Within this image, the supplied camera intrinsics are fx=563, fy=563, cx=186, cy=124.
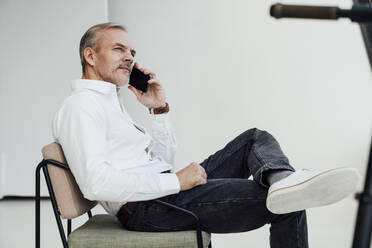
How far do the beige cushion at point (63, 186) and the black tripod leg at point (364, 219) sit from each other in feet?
3.36

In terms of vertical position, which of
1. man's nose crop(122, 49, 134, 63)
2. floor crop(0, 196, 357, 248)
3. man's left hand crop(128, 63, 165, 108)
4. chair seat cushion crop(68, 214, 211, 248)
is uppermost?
man's nose crop(122, 49, 134, 63)

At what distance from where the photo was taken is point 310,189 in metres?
1.46

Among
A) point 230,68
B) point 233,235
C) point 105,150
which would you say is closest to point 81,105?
point 105,150

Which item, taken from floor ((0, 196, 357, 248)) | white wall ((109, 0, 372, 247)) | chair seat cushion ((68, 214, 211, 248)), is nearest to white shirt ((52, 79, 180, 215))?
chair seat cushion ((68, 214, 211, 248))

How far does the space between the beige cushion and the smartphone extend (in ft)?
2.14

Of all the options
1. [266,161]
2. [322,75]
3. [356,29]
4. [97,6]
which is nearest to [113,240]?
[266,161]

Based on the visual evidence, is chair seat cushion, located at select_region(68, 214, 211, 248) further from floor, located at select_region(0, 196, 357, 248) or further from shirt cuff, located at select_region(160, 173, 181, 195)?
floor, located at select_region(0, 196, 357, 248)

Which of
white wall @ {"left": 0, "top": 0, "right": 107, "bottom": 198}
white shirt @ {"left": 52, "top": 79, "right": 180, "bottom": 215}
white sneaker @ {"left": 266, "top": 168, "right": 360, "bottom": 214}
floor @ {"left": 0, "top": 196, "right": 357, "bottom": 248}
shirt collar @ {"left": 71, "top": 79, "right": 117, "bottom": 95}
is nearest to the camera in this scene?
white sneaker @ {"left": 266, "top": 168, "right": 360, "bottom": 214}

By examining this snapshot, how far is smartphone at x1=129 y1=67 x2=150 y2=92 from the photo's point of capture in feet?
7.38

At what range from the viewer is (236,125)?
4.55m

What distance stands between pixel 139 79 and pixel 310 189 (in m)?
1.01

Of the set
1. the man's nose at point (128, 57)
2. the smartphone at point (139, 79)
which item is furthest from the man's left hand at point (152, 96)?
the man's nose at point (128, 57)

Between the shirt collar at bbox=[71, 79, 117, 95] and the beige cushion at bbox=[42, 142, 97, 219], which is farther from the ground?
the shirt collar at bbox=[71, 79, 117, 95]

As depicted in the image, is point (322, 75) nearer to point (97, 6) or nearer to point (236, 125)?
point (236, 125)
